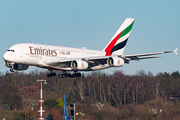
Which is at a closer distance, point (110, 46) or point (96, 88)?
point (110, 46)

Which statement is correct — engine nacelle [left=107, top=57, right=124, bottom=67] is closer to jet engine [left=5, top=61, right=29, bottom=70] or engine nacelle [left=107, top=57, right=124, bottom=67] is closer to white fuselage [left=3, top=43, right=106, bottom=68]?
white fuselage [left=3, top=43, right=106, bottom=68]

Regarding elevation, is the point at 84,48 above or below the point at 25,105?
above

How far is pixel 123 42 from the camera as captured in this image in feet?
198

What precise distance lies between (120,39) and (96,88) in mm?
35922

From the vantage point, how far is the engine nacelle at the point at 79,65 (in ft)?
160

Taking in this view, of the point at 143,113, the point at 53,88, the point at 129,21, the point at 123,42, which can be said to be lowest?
Answer: the point at 143,113

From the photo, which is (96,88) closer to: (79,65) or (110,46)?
(110,46)

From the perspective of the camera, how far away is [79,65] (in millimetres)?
48875

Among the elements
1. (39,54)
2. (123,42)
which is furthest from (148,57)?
(39,54)

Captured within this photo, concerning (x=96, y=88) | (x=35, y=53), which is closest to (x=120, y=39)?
(x=35, y=53)

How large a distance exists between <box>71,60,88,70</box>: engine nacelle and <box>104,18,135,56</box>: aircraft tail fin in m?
9.32

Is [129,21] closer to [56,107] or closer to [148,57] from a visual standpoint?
[148,57]

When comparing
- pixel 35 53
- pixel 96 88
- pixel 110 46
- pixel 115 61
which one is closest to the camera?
pixel 35 53

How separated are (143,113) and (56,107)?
20398mm
